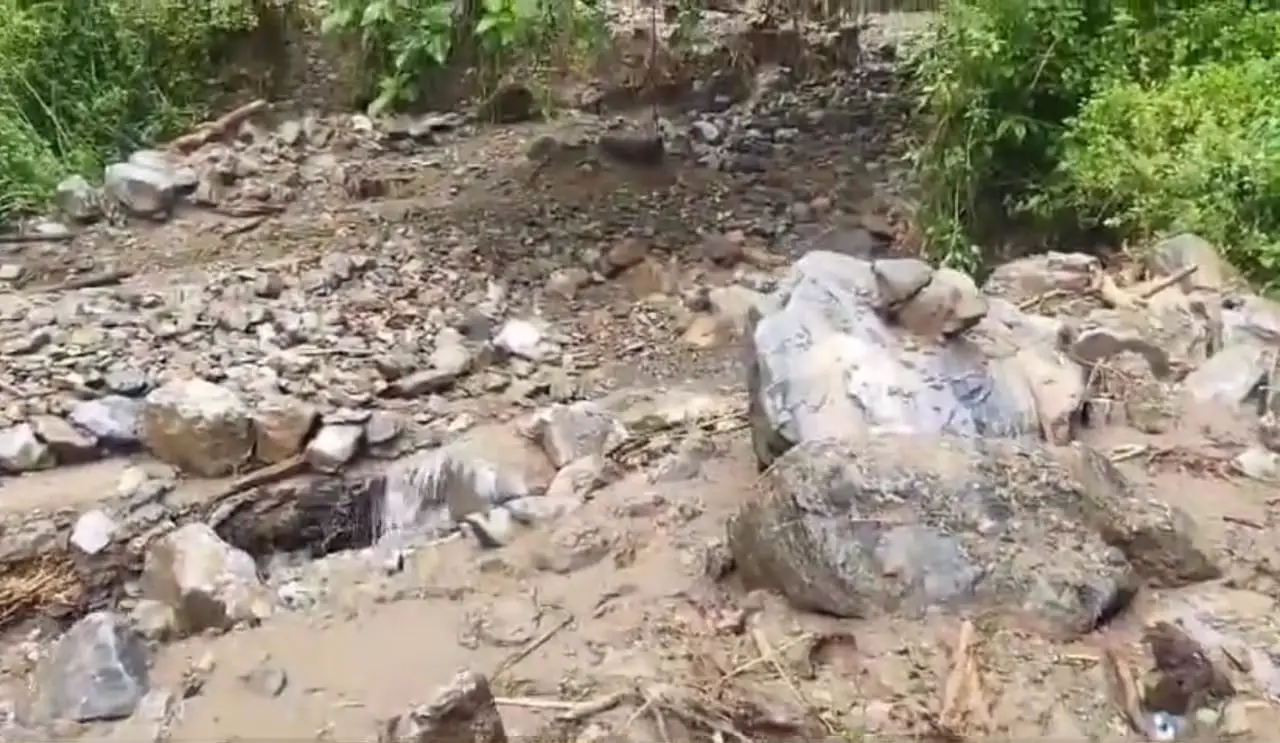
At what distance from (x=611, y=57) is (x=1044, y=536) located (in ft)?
20.1

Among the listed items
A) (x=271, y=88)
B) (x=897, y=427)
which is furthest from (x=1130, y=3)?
(x=271, y=88)

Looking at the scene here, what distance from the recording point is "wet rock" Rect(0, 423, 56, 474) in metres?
4.63

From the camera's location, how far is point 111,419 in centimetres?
481

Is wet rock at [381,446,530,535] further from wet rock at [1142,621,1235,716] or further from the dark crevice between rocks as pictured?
wet rock at [1142,621,1235,716]

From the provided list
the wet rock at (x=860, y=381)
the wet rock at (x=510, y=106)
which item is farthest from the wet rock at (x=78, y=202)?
the wet rock at (x=860, y=381)

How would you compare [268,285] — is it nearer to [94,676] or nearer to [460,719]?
[94,676]

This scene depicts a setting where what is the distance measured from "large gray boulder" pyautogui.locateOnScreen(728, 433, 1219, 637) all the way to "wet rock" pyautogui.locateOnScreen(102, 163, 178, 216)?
4.63 meters

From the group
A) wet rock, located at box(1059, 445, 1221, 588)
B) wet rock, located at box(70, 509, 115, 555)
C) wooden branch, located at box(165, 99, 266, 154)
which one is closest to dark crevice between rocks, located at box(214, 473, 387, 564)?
wet rock, located at box(70, 509, 115, 555)

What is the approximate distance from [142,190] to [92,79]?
112cm

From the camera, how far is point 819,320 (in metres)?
3.69

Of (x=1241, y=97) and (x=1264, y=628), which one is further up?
(x=1241, y=97)

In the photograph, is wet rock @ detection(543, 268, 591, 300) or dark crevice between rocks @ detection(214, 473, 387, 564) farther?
wet rock @ detection(543, 268, 591, 300)

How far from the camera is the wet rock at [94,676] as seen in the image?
9.26 feet

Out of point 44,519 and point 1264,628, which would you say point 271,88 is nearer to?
point 44,519
